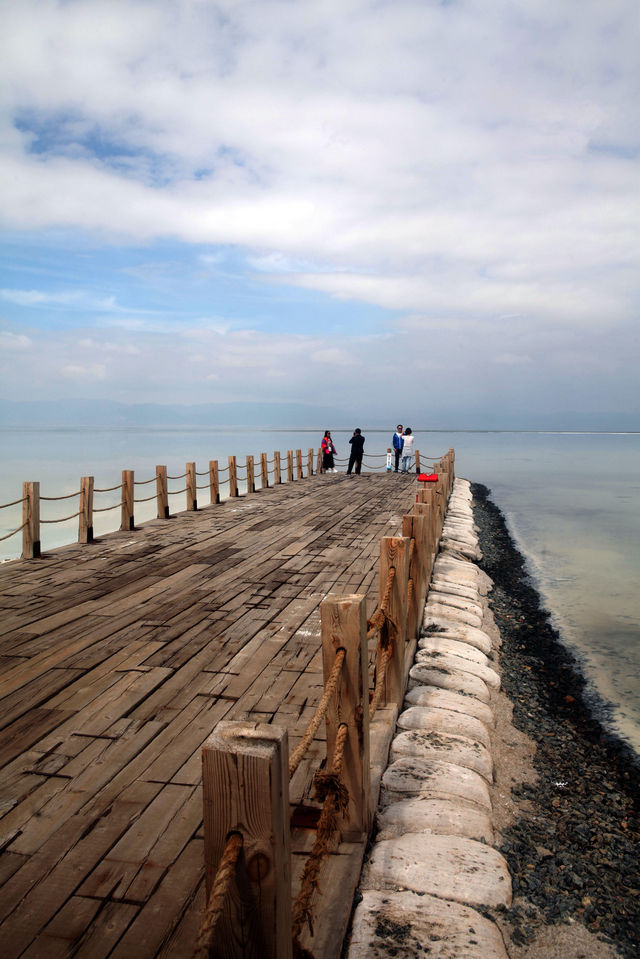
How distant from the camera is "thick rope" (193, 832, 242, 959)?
1289mm

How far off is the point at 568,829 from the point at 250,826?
3.62 m

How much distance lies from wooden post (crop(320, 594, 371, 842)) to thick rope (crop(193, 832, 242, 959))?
44.9 inches

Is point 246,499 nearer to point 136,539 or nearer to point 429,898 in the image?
point 136,539

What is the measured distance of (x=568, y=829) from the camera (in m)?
4.11

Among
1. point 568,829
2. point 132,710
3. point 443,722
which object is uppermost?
point 132,710

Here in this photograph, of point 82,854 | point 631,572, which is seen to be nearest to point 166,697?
point 82,854

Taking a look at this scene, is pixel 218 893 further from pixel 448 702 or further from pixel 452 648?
pixel 452 648

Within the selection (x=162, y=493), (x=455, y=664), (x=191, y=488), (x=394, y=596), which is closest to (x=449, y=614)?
(x=455, y=664)

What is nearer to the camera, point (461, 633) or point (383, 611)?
point (383, 611)

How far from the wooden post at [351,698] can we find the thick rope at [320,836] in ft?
0.20

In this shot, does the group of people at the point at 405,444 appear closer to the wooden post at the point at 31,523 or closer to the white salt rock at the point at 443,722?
the wooden post at the point at 31,523

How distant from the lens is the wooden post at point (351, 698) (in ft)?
8.43

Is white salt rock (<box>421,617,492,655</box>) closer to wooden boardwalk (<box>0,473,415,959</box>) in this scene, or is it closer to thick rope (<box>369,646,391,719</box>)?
wooden boardwalk (<box>0,473,415,959</box>)

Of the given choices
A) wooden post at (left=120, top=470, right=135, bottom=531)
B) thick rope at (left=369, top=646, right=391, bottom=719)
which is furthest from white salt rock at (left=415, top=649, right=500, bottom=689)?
wooden post at (left=120, top=470, right=135, bottom=531)
